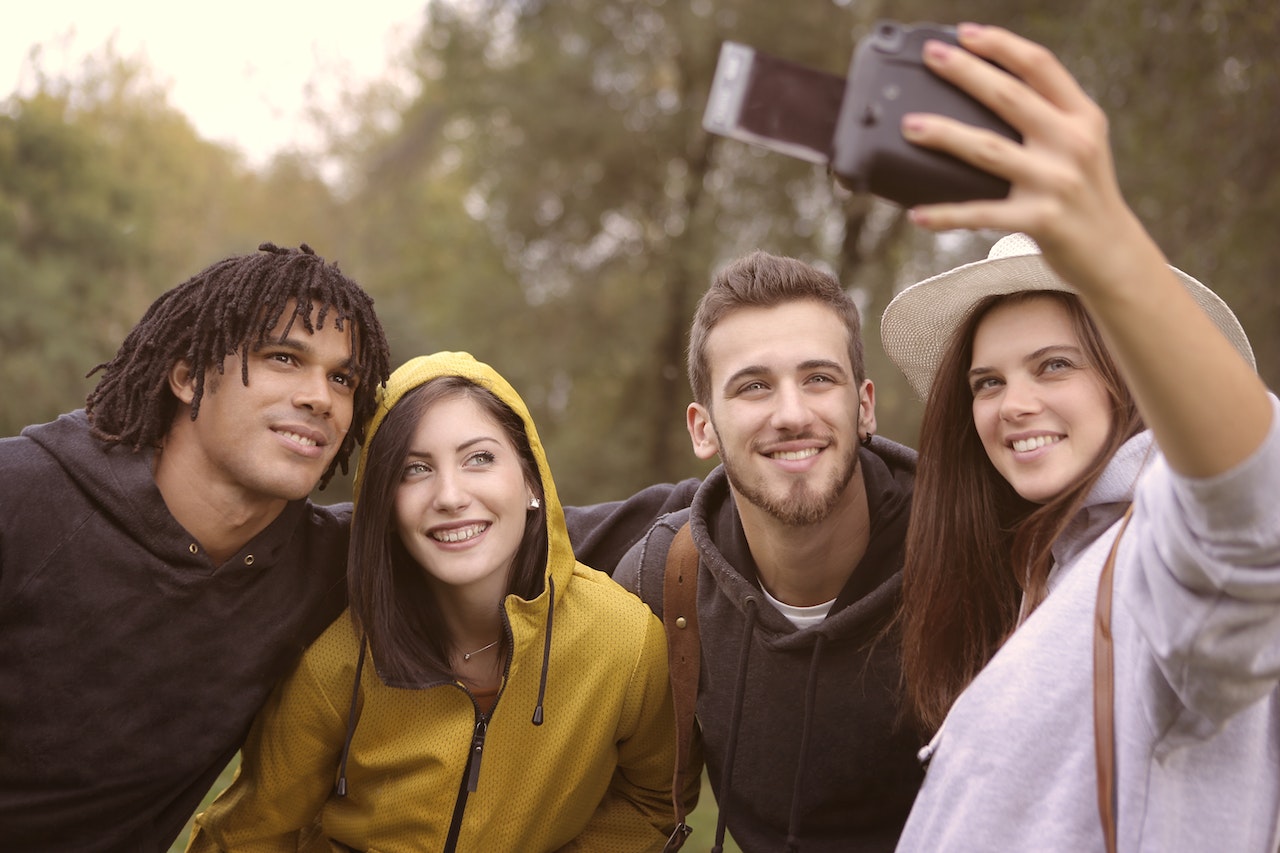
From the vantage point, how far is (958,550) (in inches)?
111

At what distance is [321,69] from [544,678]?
107 ft

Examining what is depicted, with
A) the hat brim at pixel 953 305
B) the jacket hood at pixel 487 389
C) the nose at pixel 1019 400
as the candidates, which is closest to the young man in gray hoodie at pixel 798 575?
the hat brim at pixel 953 305

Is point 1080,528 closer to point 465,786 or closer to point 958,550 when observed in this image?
point 958,550

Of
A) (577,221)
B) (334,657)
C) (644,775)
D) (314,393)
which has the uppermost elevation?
(577,221)

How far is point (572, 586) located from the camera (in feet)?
12.1

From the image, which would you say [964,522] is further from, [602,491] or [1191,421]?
[602,491]

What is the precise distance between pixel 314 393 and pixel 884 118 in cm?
235

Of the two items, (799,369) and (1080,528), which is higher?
(799,369)

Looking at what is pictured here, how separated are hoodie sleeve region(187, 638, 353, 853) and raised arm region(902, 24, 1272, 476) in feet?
8.80

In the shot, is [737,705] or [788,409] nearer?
[788,409]

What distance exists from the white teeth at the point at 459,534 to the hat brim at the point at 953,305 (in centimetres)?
136

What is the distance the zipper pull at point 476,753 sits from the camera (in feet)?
10.9

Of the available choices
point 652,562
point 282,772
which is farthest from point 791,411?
point 282,772

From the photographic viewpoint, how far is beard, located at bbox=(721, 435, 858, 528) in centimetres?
338
